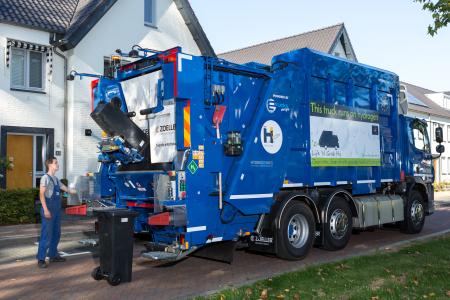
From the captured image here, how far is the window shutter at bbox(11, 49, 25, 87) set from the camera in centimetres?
1554

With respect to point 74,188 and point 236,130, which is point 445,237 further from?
point 74,188

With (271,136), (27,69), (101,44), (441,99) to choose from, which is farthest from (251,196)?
(441,99)

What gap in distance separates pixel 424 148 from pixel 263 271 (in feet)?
22.9

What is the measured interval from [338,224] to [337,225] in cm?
4

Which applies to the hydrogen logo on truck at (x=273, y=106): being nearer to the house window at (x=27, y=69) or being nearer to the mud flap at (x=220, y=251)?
the mud flap at (x=220, y=251)

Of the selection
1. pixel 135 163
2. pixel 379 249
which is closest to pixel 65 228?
pixel 135 163

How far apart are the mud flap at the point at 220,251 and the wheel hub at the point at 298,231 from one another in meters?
1.21

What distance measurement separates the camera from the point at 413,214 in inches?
469

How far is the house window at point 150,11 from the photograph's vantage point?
19328mm

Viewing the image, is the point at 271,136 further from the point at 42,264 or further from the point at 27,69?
the point at 27,69

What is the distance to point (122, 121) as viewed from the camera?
7734 mm

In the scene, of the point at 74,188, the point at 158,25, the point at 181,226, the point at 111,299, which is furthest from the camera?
the point at 158,25

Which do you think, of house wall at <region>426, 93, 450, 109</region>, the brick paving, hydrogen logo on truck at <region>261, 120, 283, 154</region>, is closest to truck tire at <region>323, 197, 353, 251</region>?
the brick paving

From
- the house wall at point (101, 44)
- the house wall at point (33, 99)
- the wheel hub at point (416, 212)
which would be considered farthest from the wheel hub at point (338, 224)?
the house wall at point (33, 99)
